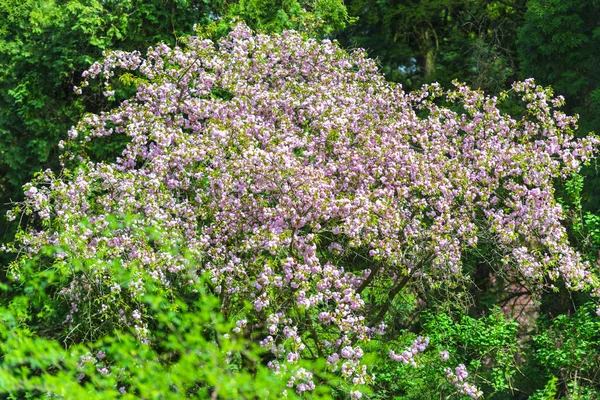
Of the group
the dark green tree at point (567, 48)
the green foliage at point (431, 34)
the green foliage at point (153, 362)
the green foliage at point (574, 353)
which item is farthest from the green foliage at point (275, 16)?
the green foliage at point (574, 353)

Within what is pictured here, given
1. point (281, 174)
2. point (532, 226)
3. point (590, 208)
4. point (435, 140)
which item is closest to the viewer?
point (281, 174)

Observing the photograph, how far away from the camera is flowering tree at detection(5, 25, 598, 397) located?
6977 mm

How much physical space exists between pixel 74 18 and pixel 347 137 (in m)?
5.85

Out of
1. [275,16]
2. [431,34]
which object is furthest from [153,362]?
[431,34]

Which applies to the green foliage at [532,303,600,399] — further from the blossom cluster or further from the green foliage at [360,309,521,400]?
the blossom cluster

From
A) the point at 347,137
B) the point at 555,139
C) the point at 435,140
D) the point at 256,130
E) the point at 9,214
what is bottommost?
the point at 9,214

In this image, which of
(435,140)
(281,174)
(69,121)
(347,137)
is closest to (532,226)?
(435,140)

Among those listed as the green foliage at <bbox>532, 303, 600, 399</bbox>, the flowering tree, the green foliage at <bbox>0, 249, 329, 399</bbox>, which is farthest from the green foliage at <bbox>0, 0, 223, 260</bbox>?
the green foliage at <bbox>532, 303, 600, 399</bbox>

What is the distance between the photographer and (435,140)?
26.8 ft

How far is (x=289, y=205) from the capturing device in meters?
7.02

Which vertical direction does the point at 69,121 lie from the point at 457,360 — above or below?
above

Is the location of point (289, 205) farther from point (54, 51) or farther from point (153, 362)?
point (54, 51)

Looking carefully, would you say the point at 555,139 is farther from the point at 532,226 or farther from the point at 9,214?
the point at 9,214

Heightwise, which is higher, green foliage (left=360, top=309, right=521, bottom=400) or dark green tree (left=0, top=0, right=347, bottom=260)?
dark green tree (left=0, top=0, right=347, bottom=260)
